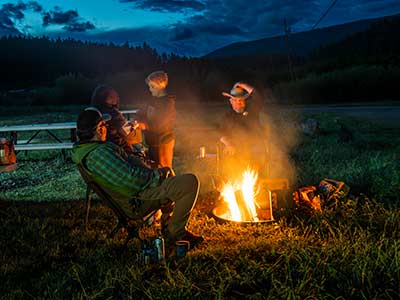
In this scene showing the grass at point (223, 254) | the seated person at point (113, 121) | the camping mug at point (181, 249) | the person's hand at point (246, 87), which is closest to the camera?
the grass at point (223, 254)

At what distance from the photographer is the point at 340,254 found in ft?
11.6

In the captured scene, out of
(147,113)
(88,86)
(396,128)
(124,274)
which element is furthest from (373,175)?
(88,86)

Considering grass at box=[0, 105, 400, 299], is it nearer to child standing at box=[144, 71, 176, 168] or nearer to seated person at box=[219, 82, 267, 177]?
seated person at box=[219, 82, 267, 177]

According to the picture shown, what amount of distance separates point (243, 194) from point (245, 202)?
0.38 ft

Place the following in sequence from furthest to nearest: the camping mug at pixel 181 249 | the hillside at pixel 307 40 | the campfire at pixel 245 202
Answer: the hillside at pixel 307 40, the campfire at pixel 245 202, the camping mug at pixel 181 249

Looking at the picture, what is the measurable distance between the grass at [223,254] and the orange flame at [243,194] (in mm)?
328

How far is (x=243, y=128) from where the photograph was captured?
19.4 ft

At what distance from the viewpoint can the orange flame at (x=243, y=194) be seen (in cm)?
500

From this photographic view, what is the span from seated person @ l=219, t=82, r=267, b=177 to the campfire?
1.87 ft

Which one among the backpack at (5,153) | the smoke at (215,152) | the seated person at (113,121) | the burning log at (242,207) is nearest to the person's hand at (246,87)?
the smoke at (215,152)

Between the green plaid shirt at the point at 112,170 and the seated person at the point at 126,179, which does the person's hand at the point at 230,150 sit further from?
the green plaid shirt at the point at 112,170

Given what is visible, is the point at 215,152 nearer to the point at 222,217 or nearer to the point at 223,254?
the point at 222,217

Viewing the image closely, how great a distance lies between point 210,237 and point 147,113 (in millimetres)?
1660

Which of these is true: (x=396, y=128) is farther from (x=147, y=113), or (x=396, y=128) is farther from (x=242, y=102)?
(x=147, y=113)
